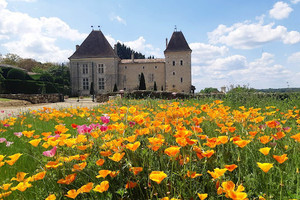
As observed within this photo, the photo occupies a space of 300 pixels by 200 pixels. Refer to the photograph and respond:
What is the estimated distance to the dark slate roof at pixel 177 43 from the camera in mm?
34562

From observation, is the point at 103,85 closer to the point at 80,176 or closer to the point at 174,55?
the point at 174,55

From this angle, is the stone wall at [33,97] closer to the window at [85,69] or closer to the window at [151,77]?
the window at [85,69]

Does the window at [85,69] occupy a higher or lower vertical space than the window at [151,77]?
higher

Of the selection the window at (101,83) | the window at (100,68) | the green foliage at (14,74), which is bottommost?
the window at (101,83)

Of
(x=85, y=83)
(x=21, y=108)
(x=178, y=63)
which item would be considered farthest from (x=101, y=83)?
(x=21, y=108)

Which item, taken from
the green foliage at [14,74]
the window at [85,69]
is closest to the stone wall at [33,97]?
the green foliage at [14,74]

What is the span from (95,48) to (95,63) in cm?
253

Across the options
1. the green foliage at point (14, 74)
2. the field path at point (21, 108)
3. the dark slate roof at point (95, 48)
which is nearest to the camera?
the field path at point (21, 108)

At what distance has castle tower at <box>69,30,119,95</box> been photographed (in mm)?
33875

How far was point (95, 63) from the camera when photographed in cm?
3425

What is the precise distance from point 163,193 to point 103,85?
35.2 m

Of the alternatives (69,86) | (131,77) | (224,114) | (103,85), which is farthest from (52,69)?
(224,114)

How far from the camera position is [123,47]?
205ft

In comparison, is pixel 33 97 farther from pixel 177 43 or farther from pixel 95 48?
pixel 177 43
